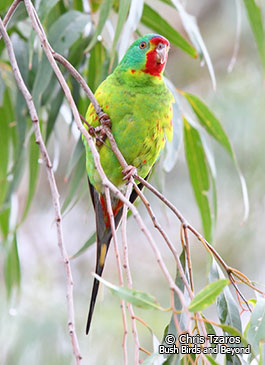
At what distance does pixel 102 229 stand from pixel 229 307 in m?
0.68

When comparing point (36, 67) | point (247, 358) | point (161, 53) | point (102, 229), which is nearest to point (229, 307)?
point (247, 358)

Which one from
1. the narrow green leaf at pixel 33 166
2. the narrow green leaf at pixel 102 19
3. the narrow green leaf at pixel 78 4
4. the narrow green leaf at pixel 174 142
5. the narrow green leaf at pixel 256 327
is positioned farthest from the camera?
the narrow green leaf at pixel 78 4

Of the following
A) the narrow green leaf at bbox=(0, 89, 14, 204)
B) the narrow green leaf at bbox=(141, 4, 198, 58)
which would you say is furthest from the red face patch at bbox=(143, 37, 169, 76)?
the narrow green leaf at bbox=(0, 89, 14, 204)

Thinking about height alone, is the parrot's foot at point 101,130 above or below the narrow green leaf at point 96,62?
below

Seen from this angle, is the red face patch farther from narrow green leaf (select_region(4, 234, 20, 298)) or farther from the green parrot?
narrow green leaf (select_region(4, 234, 20, 298))

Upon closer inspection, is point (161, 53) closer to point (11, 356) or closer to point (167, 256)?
point (11, 356)

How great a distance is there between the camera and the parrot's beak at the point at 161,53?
1867 mm

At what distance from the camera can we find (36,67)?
2135mm

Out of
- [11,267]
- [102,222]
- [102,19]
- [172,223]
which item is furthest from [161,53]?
[172,223]

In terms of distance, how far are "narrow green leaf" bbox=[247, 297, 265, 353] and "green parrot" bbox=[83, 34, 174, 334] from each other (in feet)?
2.06

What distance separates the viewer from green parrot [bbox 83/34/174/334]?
1776mm

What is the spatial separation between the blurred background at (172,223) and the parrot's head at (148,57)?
280 cm

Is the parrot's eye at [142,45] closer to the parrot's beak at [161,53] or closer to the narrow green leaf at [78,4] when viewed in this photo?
the parrot's beak at [161,53]

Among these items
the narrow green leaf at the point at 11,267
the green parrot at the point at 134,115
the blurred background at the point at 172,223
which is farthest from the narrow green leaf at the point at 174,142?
the blurred background at the point at 172,223
